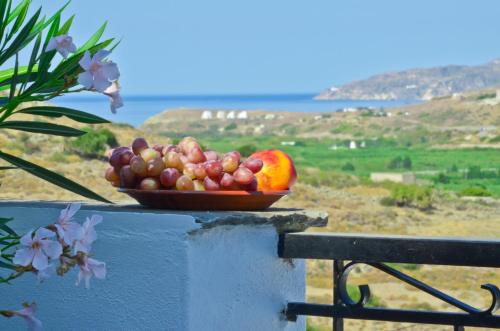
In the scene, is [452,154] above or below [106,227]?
below

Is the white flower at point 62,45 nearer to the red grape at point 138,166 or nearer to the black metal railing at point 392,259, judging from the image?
the red grape at point 138,166

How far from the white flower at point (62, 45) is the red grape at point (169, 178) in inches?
13.9

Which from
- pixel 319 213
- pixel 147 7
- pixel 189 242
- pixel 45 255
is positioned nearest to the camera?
pixel 45 255

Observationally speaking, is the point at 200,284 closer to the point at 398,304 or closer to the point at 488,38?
the point at 398,304

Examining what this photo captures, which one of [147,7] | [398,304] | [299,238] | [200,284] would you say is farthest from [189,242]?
[147,7]

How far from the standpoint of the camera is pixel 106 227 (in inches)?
57.8

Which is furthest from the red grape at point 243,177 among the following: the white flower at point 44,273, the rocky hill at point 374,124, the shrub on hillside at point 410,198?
the rocky hill at point 374,124

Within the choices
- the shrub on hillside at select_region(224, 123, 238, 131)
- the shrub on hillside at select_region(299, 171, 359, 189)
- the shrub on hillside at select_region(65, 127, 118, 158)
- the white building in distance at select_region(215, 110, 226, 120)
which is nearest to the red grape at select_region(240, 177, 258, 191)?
the shrub on hillside at select_region(65, 127, 118, 158)

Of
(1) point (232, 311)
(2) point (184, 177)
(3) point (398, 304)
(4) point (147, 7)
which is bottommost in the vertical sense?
(3) point (398, 304)

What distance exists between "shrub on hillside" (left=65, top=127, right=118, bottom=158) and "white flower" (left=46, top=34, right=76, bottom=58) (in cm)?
2138

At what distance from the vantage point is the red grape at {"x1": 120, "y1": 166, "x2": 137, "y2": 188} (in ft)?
5.02

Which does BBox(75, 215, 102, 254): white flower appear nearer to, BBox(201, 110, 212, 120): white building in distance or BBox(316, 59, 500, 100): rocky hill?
BBox(201, 110, 212, 120): white building in distance

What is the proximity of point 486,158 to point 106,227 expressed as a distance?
115ft

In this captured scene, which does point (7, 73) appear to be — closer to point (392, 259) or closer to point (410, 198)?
point (392, 259)
